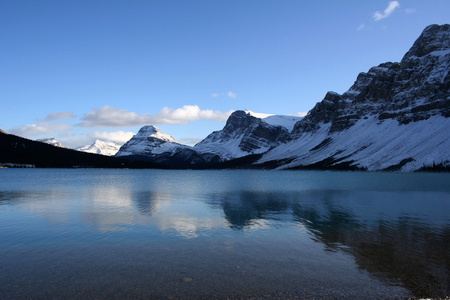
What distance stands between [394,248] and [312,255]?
22.8 feet

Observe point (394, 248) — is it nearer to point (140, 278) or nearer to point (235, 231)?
point (235, 231)

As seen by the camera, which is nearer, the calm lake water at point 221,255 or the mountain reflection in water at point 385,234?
the calm lake water at point 221,255

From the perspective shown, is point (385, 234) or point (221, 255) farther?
point (385, 234)

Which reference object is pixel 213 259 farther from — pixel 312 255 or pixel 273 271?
pixel 312 255

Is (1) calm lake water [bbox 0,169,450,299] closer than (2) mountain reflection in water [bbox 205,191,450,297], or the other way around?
(1) calm lake water [bbox 0,169,450,299]

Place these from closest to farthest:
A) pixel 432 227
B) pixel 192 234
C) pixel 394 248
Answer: pixel 394 248 < pixel 192 234 < pixel 432 227

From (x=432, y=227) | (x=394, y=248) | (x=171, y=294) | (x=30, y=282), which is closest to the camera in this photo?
→ (x=171, y=294)

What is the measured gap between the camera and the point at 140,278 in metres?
17.5

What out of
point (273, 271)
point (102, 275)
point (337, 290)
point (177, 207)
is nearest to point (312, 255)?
point (273, 271)

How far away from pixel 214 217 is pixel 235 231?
823cm

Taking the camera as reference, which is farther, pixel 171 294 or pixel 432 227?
pixel 432 227

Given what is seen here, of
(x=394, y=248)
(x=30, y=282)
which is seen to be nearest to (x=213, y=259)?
(x=30, y=282)

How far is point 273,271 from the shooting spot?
1867cm

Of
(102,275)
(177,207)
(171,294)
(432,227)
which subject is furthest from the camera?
(177,207)
